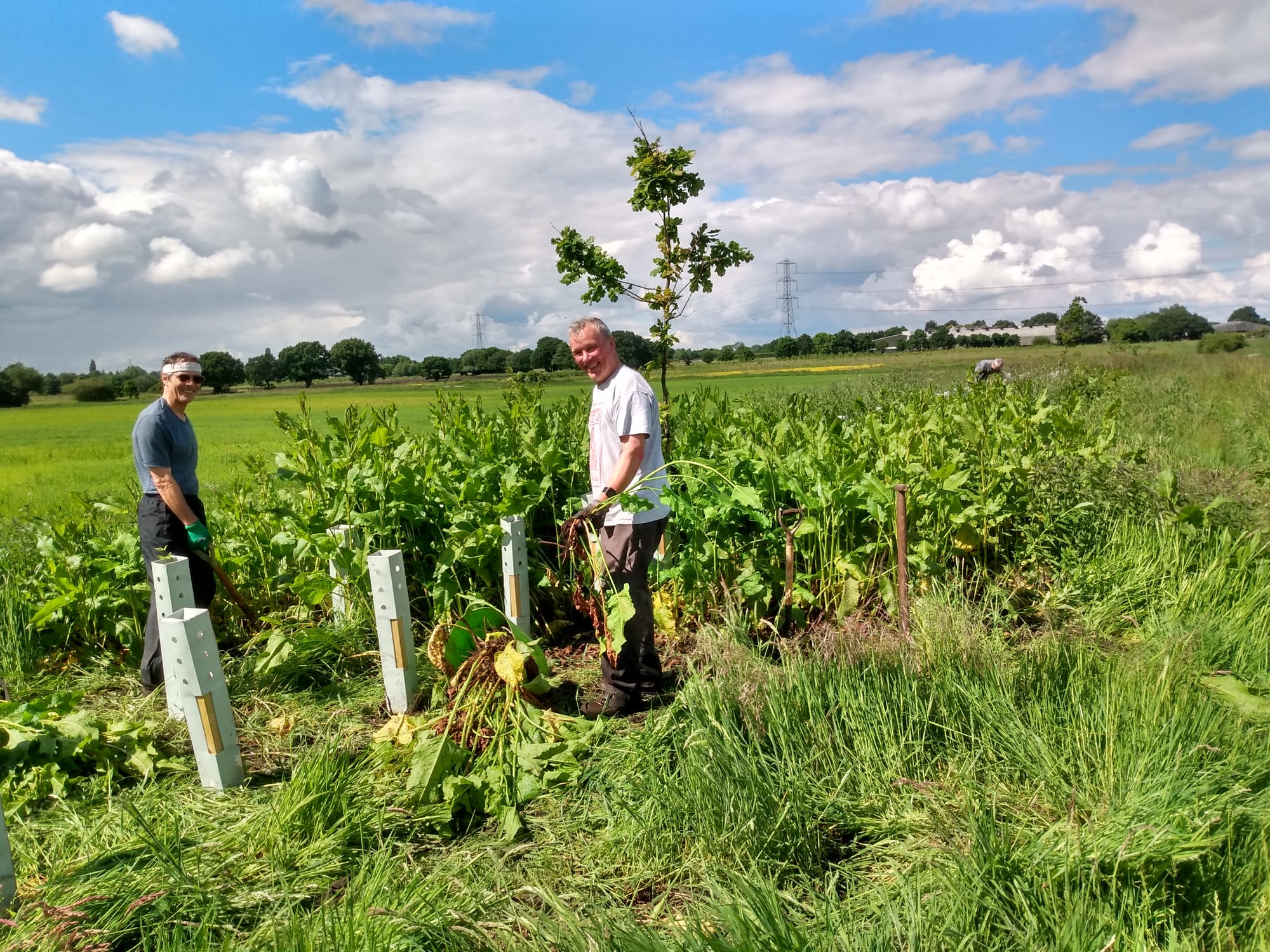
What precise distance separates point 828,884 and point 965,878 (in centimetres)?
41

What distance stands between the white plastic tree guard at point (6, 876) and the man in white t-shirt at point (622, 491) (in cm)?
227

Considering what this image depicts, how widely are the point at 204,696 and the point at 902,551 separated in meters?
3.34

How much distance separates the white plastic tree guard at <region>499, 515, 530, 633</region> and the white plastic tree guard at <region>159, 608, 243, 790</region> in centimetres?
155

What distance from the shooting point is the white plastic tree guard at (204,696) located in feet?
10.00

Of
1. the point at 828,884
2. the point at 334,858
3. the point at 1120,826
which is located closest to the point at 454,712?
the point at 334,858

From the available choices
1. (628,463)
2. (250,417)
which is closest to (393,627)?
(628,463)

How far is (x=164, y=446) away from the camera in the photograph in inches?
167

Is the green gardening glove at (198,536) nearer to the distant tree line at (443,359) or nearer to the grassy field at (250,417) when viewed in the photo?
the grassy field at (250,417)

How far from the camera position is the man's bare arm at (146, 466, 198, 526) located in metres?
4.21

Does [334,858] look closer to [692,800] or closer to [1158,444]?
[692,800]

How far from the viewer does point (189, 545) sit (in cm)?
444

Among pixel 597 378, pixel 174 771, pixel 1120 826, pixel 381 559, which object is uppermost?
pixel 597 378

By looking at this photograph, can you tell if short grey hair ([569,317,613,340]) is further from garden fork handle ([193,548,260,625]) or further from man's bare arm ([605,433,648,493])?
garden fork handle ([193,548,260,625])

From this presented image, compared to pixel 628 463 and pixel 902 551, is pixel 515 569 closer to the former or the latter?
pixel 628 463
